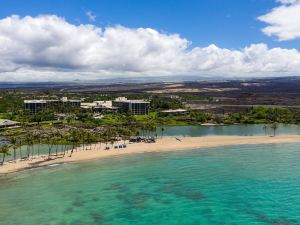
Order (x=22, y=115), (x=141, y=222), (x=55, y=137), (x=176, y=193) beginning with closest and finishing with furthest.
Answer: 1. (x=141, y=222)
2. (x=176, y=193)
3. (x=55, y=137)
4. (x=22, y=115)

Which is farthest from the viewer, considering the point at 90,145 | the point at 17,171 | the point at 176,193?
the point at 90,145

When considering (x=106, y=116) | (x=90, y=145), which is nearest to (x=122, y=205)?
(x=90, y=145)

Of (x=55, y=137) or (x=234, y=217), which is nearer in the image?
(x=234, y=217)

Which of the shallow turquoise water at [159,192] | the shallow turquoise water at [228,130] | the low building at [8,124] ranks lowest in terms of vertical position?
the shallow turquoise water at [159,192]

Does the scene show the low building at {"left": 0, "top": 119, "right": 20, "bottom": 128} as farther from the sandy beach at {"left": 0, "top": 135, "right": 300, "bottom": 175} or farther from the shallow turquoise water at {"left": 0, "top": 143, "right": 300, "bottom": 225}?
the shallow turquoise water at {"left": 0, "top": 143, "right": 300, "bottom": 225}

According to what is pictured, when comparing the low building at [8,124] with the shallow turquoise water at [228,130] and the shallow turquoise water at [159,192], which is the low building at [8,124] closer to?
the shallow turquoise water at [228,130]

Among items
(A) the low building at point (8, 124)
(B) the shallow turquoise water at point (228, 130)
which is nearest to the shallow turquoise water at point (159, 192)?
(B) the shallow turquoise water at point (228, 130)

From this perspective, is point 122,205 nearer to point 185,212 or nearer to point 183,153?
point 185,212

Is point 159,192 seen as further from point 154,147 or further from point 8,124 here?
point 8,124
